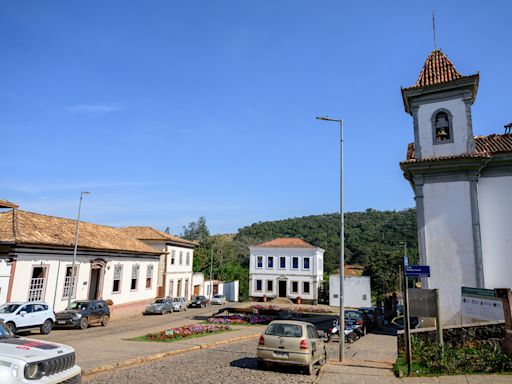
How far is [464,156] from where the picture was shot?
60.8 feet

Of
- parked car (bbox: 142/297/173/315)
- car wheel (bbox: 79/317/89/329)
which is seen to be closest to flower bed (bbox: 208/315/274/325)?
car wheel (bbox: 79/317/89/329)

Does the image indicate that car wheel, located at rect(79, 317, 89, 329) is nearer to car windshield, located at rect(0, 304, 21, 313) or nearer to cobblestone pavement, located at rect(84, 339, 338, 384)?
car windshield, located at rect(0, 304, 21, 313)

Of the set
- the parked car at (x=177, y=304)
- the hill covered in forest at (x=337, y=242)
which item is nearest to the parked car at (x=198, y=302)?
the parked car at (x=177, y=304)

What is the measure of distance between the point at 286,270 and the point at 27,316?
3698 centimetres

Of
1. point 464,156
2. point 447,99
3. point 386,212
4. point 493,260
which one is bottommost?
point 493,260

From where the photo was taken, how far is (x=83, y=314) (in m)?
23.1

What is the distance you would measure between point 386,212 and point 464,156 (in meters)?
110

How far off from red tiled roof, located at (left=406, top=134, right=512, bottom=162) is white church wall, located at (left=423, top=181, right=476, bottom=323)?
137cm

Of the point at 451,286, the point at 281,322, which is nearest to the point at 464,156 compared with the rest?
the point at 451,286

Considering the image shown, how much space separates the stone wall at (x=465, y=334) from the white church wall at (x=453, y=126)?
951 cm

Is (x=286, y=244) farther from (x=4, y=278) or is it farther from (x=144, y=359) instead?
(x=144, y=359)

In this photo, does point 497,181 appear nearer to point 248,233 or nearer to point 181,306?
point 181,306

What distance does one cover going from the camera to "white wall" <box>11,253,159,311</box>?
22375mm

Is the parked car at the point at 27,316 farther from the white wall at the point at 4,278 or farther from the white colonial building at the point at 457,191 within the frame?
the white colonial building at the point at 457,191
